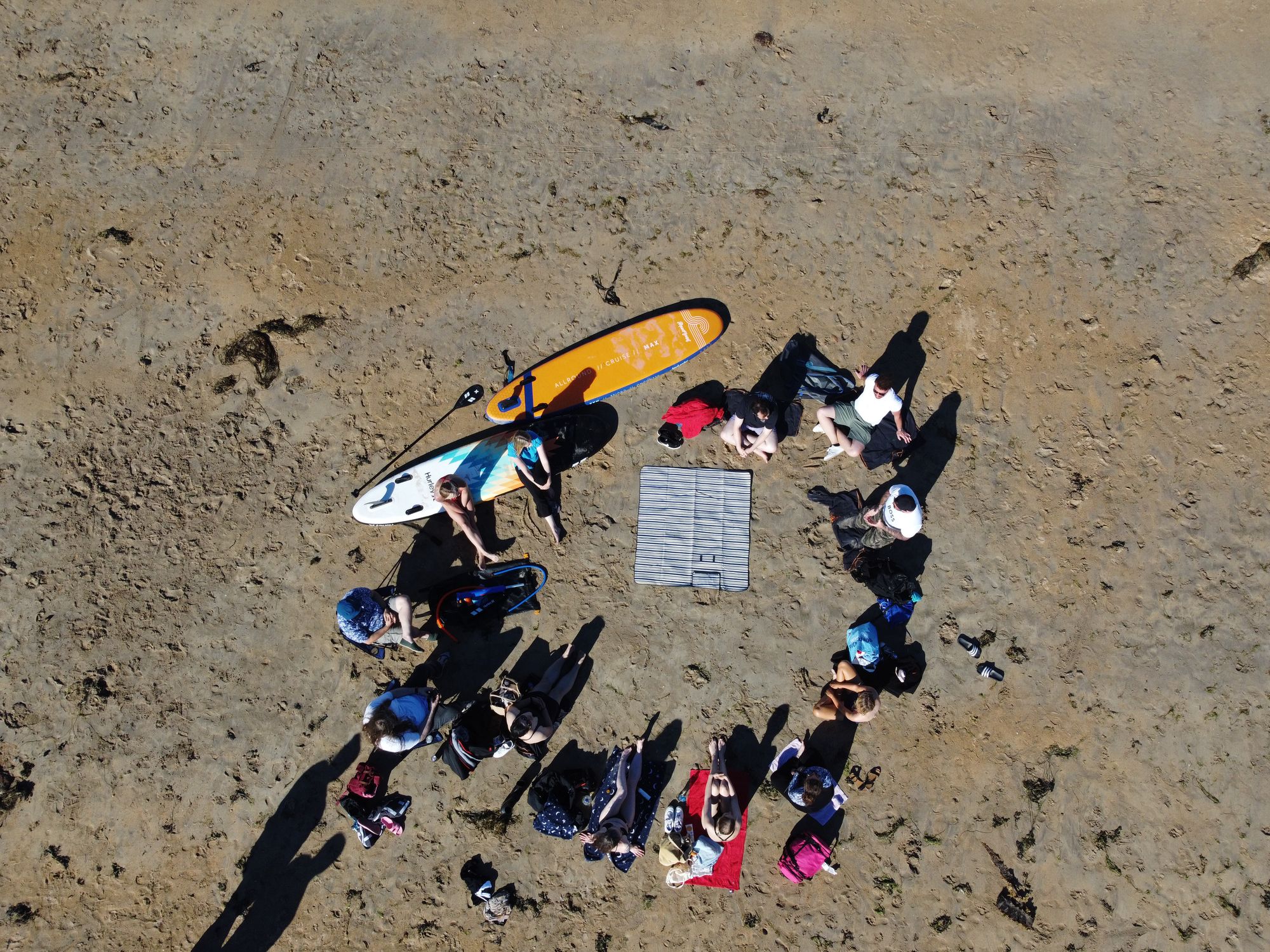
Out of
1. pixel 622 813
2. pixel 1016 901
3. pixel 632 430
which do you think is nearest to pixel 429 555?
pixel 632 430

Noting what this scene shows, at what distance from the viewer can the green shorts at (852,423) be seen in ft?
24.3

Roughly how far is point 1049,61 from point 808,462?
19.6 ft

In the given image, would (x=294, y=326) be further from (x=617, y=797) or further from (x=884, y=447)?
(x=884, y=447)

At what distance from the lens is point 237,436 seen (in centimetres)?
811

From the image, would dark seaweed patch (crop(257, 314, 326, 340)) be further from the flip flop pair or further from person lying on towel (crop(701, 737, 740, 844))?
the flip flop pair

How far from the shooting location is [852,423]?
746 cm

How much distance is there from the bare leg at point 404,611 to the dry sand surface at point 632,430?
734mm

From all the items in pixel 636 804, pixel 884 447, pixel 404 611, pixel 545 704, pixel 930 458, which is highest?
pixel 884 447

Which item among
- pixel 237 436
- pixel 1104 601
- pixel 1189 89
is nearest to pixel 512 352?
pixel 237 436

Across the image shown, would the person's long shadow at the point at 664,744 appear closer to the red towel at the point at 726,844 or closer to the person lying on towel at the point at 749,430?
the red towel at the point at 726,844

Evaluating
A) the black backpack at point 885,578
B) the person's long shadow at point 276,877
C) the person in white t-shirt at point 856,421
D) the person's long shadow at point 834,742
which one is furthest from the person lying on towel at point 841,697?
the person's long shadow at point 276,877

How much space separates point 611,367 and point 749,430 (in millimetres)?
1796

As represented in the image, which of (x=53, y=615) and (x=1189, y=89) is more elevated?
(x=1189, y=89)

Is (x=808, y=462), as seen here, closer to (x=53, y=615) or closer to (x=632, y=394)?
(x=632, y=394)
